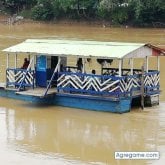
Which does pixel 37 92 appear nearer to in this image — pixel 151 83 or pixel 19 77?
pixel 19 77

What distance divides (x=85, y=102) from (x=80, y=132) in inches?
106

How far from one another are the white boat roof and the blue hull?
50.5 inches

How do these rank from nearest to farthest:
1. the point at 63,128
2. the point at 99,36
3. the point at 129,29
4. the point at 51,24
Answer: the point at 63,128 < the point at 99,36 < the point at 129,29 < the point at 51,24

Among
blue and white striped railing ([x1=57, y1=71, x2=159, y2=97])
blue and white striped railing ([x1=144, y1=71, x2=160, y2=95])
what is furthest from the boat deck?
blue and white striped railing ([x1=144, y1=71, x2=160, y2=95])

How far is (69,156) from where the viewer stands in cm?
1321

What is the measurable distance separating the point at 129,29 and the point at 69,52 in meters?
35.4

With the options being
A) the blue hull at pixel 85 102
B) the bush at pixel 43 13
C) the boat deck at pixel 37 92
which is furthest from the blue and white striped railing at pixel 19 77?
the bush at pixel 43 13

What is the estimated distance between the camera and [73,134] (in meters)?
15.2

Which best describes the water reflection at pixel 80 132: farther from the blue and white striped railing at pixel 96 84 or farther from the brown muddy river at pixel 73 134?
the blue and white striped railing at pixel 96 84

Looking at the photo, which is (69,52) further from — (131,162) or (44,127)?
(131,162)

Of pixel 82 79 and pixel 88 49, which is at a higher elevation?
pixel 88 49

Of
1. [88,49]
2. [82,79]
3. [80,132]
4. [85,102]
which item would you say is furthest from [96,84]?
[80,132]

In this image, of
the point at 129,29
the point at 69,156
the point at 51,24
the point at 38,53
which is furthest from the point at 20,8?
the point at 69,156

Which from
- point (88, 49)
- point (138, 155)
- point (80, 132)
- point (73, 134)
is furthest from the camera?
point (88, 49)
